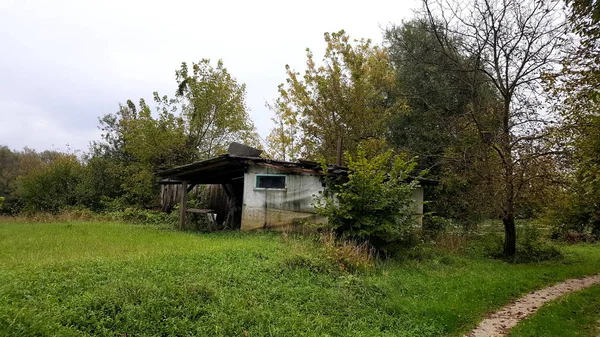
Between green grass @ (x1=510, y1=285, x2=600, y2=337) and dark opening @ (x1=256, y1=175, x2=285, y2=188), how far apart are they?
8.29 metres

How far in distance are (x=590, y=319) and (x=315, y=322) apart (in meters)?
5.04

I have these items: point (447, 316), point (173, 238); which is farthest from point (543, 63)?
point (173, 238)

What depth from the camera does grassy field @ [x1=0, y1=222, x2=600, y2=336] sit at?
4309mm

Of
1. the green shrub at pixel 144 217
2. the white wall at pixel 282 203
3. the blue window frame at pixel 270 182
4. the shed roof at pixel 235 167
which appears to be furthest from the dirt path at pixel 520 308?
the green shrub at pixel 144 217

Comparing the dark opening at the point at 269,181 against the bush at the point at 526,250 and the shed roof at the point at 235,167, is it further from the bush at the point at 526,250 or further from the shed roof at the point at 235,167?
the bush at the point at 526,250

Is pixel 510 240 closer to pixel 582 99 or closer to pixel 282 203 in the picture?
pixel 582 99

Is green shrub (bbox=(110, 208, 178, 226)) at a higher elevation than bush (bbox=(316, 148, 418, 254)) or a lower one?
A: lower

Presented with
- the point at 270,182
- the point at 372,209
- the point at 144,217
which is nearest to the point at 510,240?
the point at 372,209

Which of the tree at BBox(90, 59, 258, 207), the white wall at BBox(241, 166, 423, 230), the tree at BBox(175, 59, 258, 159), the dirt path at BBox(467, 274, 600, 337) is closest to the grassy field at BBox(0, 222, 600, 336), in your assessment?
the dirt path at BBox(467, 274, 600, 337)

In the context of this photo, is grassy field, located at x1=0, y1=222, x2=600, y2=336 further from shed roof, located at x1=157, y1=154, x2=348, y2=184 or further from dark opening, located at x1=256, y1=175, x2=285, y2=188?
dark opening, located at x1=256, y1=175, x2=285, y2=188

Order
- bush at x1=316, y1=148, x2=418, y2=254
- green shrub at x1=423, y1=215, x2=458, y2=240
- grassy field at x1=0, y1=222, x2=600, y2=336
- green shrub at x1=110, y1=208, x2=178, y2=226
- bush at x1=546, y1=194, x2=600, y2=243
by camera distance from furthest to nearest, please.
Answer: green shrub at x1=110, y1=208, x2=178, y2=226
green shrub at x1=423, y1=215, x2=458, y2=240
bush at x1=546, y1=194, x2=600, y2=243
bush at x1=316, y1=148, x2=418, y2=254
grassy field at x1=0, y1=222, x2=600, y2=336

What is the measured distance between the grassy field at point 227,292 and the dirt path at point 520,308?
201 millimetres

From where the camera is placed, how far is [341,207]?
964 cm

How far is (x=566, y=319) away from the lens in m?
6.41
